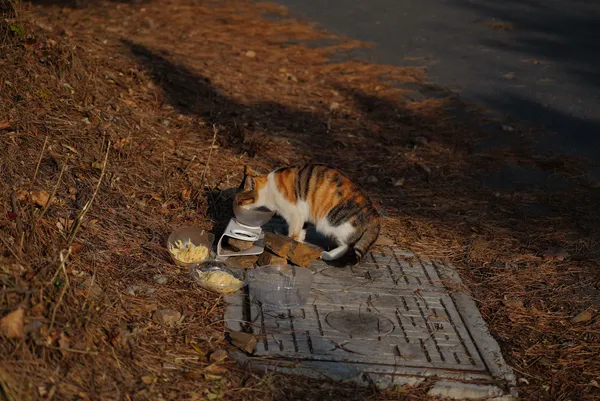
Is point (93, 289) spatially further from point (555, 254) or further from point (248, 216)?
point (555, 254)

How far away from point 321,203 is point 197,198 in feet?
3.54

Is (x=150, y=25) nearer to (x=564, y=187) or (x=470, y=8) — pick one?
(x=470, y=8)

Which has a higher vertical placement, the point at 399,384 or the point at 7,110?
the point at 7,110

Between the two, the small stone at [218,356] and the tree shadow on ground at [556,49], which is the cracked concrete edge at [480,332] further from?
the tree shadow on ground at [556,49]

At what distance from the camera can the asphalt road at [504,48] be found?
8.56 metres

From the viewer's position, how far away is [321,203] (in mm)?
5238

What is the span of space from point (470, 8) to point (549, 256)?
8262mm

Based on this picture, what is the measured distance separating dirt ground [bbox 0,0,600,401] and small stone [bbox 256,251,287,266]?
21.9 inches

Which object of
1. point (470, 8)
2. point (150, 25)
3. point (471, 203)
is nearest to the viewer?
point (471, 203)

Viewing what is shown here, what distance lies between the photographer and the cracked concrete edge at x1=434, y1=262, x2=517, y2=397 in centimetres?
419

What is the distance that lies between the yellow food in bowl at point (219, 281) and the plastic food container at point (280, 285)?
108mm

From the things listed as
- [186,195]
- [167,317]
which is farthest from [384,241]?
[167,317]

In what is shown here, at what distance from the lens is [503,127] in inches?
319

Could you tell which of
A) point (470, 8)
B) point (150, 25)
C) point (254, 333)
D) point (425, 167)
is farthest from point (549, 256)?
point (470, 8)
